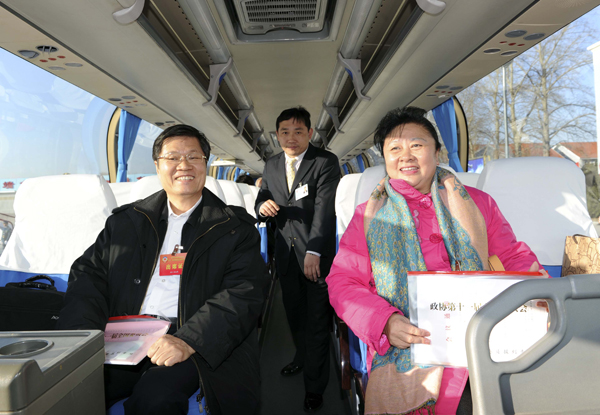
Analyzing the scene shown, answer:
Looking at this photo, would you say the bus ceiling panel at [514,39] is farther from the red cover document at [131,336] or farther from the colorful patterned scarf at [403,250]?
the red cover document at [131,336]

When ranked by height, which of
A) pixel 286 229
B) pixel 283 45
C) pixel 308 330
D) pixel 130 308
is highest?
pixel 283 45

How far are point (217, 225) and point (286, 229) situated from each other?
4.11 feet

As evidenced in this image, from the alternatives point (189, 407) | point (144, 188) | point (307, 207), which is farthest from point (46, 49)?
point (189, 407)

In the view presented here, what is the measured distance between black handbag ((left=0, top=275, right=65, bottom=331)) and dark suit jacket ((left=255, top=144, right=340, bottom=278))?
1.54 m

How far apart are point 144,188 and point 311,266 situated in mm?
1484

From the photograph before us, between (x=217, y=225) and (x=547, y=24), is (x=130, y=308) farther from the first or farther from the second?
(x=547, y=24)

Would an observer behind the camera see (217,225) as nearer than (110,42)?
Yes

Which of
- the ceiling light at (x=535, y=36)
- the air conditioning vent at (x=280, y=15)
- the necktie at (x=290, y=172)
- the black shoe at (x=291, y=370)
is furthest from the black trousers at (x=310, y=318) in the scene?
the ceiling light at (x=535, y=36)

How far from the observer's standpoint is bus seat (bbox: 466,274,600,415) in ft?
3.12

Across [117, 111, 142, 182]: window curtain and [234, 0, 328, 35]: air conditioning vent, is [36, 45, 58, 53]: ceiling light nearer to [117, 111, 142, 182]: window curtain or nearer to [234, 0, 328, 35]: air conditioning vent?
[234, 0, 328, 35]: air conditioning vent

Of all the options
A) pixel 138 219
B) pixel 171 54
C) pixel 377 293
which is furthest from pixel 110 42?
pixel 377 293

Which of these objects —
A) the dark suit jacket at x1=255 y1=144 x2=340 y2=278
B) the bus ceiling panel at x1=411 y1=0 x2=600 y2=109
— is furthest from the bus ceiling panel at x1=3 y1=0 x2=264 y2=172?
the bus ceiling panel at x1=411 y1=0 x2=600 y2=109

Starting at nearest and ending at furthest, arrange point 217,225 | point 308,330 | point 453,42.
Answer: point 217,225 < point 308,330 < point 453,42

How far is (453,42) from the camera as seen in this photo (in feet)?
12.3
